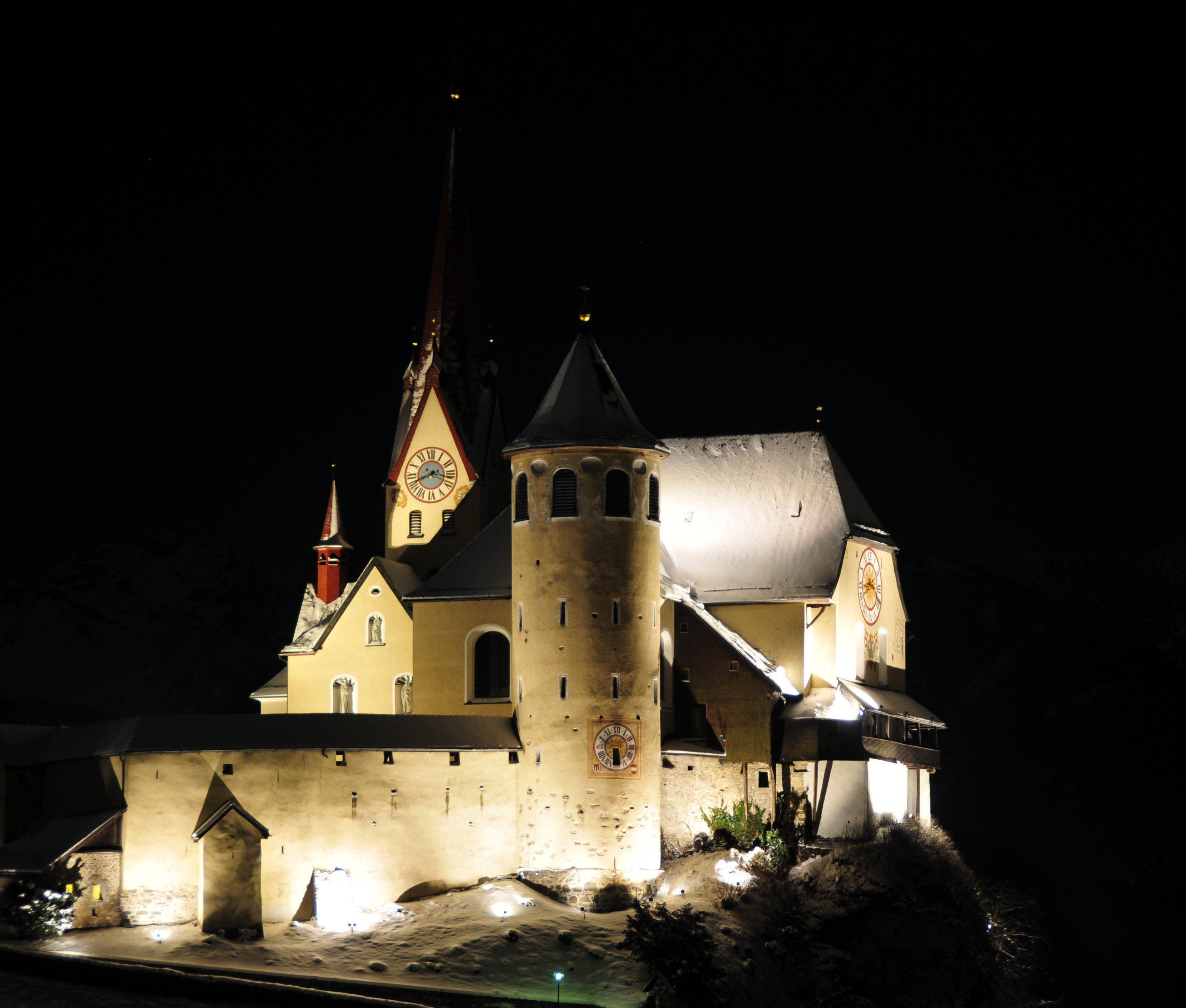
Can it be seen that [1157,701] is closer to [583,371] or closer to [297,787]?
[583,371]

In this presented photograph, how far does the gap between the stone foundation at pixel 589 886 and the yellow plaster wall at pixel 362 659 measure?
11.3 m

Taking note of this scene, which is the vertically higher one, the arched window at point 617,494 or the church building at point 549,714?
the arched window at point 617,494

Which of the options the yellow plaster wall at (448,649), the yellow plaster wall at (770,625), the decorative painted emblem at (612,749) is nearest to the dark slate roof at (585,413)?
the yellow plaster wall at (448,649)

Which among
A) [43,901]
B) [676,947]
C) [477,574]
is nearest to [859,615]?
[477,574]

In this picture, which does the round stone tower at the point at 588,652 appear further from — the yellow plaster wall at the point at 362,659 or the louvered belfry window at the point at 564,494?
the yellow plaster wall at the point at 362,659

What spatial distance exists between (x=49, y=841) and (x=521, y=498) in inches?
585

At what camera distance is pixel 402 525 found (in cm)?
6131

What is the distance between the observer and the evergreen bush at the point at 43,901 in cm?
3825

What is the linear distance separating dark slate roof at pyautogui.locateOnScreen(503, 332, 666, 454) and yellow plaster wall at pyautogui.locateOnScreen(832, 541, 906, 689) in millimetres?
10148

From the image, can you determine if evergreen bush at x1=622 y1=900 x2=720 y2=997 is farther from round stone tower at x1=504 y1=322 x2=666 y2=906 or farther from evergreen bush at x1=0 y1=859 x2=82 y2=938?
evergreen bush at x1=0 y1=859 x2=82 y2=938

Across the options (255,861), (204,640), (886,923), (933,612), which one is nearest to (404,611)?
(255,861)

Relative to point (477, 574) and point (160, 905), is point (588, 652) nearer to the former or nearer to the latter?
point (477, 574)

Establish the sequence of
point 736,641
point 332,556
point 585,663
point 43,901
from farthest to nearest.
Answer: point 332,556 < point 736,641 < point 585,663 < point 43,901

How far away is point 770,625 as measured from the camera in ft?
175
